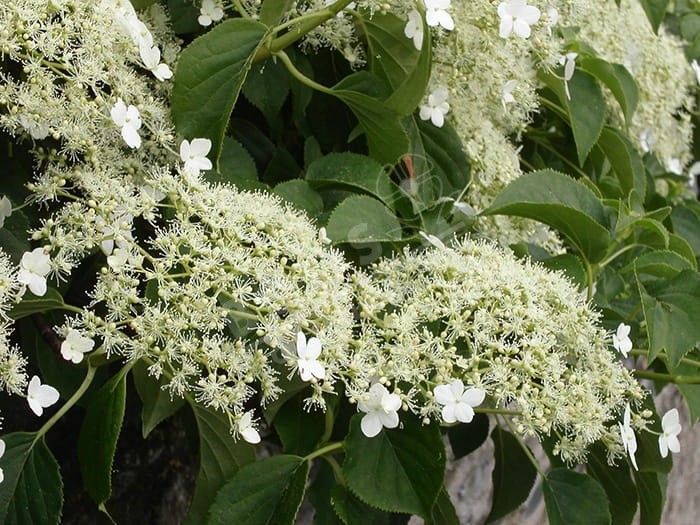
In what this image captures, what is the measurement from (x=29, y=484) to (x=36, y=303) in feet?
0.53

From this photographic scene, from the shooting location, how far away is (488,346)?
0.84 meters

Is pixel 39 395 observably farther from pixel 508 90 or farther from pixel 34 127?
pixel 508 90

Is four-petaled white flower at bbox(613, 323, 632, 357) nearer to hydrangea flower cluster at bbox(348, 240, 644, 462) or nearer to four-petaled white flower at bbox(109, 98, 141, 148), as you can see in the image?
hydrangea flower cluster at bbox(348, 240, 644, 462)

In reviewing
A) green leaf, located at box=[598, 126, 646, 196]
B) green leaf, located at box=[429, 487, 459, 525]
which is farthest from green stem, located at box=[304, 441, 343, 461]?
green leaf, located at box=[598, 126, 646, 196]

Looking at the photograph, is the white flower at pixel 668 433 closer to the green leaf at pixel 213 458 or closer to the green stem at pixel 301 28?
the green leaf at pixel 213 458

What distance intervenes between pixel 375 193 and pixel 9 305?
0.41m

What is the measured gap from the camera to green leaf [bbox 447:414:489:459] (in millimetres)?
1245

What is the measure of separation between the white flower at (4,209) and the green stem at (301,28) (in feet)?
1.01

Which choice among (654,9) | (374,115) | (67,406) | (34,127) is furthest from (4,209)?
(654,9)

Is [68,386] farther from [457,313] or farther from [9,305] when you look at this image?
[457,313]

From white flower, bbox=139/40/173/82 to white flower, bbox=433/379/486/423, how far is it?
0.42 metres

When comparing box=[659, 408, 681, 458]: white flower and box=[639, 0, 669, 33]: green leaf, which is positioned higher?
box=[639, 0, 669, 33]: green leaf

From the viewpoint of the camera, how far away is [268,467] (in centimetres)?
88

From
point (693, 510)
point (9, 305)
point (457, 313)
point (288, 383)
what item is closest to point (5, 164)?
point (9, 305)
